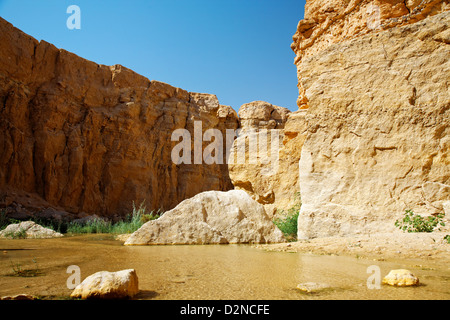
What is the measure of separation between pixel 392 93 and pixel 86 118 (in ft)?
54.7

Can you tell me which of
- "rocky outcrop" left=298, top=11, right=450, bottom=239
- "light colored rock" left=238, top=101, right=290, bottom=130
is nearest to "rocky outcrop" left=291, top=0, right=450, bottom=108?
"rocky outcrop" left=298, top=11, right=450, bottom=239

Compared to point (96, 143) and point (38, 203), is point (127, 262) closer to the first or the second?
point (38, 203)

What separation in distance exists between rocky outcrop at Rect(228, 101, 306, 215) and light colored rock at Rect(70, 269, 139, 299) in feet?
19.1

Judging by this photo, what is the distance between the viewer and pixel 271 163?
806 centimetres

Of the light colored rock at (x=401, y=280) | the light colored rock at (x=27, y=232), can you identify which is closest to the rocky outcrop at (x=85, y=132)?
the light colored rock at (x=27, y=232)

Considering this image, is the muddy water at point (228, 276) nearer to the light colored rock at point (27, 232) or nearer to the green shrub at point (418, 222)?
the green shrub at point (418, 222)

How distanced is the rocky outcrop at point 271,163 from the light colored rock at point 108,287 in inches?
229

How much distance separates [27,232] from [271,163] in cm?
606

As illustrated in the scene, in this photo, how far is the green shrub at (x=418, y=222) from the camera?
13.4 ft

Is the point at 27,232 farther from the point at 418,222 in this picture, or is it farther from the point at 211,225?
the point at 418,222

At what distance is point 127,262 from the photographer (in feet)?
9.00

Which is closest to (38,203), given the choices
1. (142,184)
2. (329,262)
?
(142,184)
